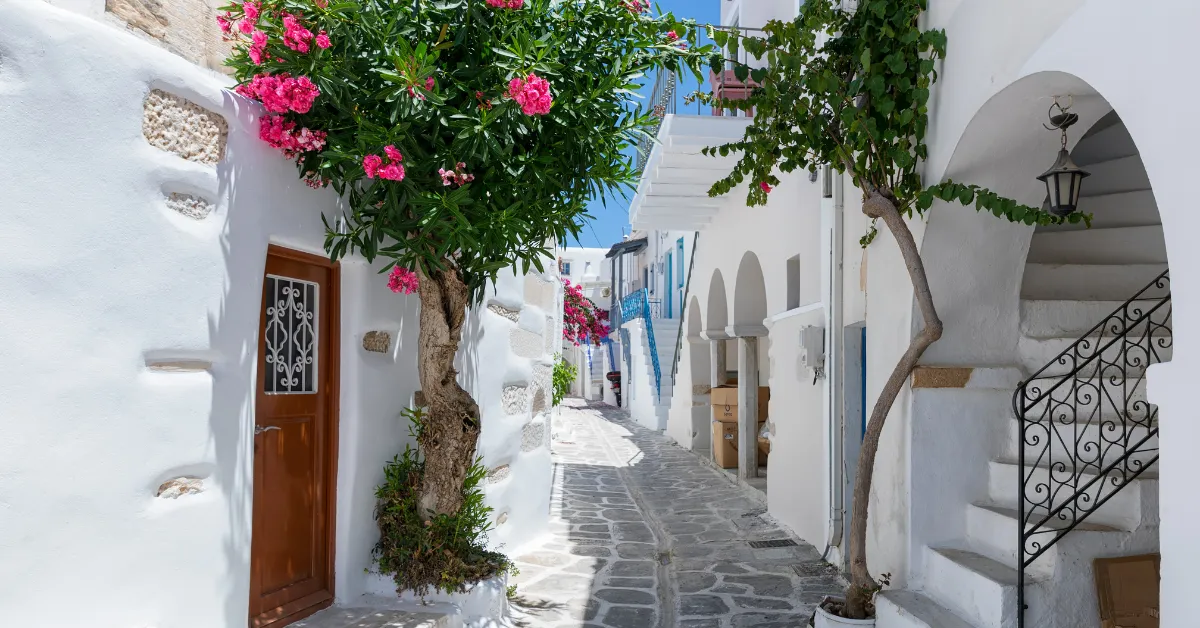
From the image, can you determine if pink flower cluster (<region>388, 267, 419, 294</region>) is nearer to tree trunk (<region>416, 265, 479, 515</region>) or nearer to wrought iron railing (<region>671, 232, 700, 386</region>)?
tree trunk (<region>416, 265, 479, 515</region>)

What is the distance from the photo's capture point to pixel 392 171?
12.1 ft

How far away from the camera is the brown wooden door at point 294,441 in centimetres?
410

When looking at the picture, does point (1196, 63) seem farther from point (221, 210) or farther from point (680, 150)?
point (680, 150)

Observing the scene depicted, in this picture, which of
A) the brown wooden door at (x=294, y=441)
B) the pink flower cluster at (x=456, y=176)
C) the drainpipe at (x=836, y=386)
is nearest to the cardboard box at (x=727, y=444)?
the drainpipe at (x=836, y=386)

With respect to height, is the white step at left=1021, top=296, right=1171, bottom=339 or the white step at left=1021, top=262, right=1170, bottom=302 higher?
the white step at left=1021, top=262, right=1170, bottom=302

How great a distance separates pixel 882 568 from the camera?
5.32 meters

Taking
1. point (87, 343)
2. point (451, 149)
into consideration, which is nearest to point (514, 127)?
point (451, 149)

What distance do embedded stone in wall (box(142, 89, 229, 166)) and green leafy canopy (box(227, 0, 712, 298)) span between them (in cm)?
39

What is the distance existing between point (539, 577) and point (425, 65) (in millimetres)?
3940

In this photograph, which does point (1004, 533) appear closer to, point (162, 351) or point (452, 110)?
point (452, 110)

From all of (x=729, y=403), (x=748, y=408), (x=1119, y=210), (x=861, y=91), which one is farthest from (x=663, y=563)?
(x=729, y=403)

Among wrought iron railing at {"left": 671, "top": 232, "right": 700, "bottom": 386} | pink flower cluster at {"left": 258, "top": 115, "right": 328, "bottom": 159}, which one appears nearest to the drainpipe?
pink flower cluster at {"left": 258, "top": 115, "right": 328, "bottom": 159}

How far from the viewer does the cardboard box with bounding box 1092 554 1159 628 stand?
3.87 meters

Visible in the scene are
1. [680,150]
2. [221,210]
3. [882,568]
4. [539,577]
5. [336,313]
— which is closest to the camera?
[221,210]
